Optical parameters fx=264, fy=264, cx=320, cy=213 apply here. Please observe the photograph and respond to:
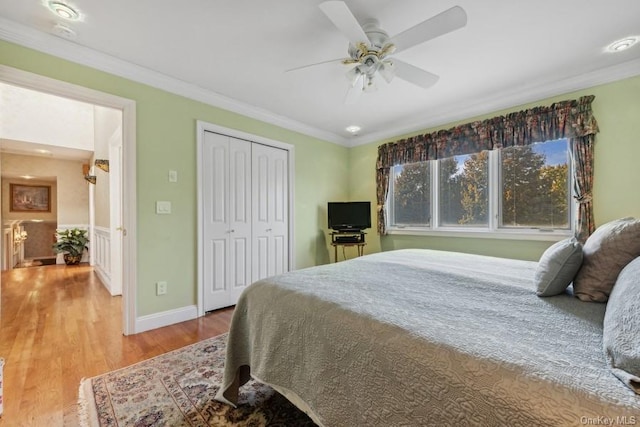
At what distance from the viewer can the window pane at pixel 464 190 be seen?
131 inches

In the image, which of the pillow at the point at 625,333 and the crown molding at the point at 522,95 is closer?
the pillow at the point at 625,333

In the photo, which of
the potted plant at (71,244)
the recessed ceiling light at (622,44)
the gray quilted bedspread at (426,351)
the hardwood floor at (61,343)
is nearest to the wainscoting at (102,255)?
the hardwood floor at (61,343)

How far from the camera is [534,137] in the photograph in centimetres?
283

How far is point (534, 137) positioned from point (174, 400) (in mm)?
3902

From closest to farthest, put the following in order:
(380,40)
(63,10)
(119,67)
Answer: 1. (63,10)
2. (380,40)
3. (119,67)

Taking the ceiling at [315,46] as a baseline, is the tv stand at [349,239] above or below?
below

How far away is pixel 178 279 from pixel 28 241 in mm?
7148

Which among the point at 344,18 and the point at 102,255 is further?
the point at 102,255

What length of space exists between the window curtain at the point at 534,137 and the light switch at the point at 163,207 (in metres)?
3.12

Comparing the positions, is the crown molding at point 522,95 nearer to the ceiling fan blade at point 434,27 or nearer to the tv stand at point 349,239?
the tv stand at point 349,239

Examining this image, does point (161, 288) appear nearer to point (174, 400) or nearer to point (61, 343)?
point (61, 343)

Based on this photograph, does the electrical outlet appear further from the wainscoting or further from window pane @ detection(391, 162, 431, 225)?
window pane @ detection(391, 162, 431, 225)

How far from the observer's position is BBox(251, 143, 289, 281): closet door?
350cm

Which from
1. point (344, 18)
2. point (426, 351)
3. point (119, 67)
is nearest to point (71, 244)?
point (119, 67)
